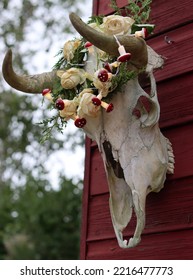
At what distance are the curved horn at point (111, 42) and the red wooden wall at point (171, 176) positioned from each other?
0.32 metres

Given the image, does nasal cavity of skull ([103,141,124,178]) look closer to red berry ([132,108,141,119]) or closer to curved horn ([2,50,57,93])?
red berry ([132,108,141,119])

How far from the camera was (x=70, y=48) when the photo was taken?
2840 millimetres

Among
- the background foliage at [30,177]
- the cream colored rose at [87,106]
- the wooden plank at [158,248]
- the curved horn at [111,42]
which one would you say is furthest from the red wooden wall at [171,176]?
the background foliage at [30,177]

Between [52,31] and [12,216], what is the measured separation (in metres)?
7.66

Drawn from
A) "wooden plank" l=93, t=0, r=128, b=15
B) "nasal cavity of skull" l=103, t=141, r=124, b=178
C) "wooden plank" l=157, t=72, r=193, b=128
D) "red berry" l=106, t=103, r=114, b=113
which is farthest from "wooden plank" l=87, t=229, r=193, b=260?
"wooden plank" l=93, t=0, r=128, b=15

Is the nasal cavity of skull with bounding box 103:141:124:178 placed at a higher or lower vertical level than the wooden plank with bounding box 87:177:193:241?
higher

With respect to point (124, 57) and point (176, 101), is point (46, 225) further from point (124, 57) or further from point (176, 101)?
point (124, 57)

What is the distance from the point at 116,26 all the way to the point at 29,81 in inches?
16.6

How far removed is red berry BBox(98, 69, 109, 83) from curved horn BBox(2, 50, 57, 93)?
A: 13.2 inches

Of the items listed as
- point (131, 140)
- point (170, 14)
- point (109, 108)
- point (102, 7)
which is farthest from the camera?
point (102, 7)

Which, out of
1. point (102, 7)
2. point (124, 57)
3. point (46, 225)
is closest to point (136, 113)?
point (124, 57)

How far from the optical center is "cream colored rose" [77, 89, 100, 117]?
102 inches

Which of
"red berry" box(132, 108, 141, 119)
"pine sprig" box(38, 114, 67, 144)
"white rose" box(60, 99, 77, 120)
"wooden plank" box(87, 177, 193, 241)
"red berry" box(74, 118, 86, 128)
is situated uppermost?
"white rose" box(60, 99, 77, 120)
